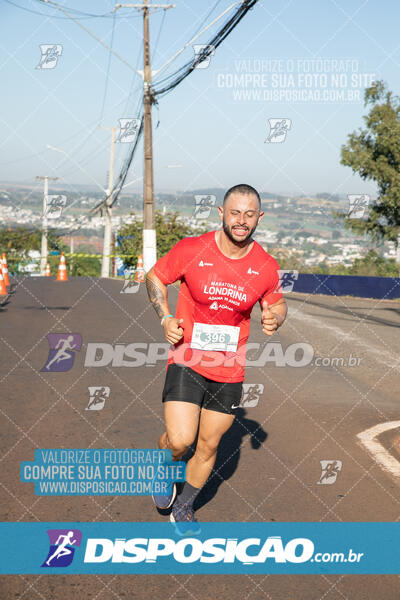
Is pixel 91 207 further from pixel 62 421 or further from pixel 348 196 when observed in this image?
pixel 62 421

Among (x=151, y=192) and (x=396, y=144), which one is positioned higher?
(x=396, y=144)

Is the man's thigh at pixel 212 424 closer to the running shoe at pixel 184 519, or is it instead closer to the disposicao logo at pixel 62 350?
the running shoe at pixel 184 519

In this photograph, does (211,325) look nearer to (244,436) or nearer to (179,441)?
(179,441)

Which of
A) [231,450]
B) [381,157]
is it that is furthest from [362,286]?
[231,450]

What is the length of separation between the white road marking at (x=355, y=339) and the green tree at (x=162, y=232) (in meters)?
28.5

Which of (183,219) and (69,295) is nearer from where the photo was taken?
(69,295)

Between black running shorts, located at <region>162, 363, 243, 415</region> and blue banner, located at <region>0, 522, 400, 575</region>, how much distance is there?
78cm

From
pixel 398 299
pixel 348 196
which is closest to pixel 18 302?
pixel 348 196

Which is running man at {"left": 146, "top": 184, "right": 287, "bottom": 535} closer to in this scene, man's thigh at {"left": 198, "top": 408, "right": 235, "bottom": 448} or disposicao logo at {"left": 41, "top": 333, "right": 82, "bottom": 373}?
man's thigh at {"left": 198, "top": 408, "right": 235, "bottom": 448}

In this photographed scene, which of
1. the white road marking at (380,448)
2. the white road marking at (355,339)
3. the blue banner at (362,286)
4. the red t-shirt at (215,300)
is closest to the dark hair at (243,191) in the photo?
the red t-shirt at (215,300)

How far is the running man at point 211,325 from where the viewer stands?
4363 millimetres

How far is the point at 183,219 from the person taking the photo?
49031 mm

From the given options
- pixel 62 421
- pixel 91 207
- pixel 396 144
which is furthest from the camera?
pixel 91 207

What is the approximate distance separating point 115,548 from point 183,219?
45.5m
